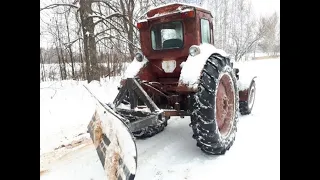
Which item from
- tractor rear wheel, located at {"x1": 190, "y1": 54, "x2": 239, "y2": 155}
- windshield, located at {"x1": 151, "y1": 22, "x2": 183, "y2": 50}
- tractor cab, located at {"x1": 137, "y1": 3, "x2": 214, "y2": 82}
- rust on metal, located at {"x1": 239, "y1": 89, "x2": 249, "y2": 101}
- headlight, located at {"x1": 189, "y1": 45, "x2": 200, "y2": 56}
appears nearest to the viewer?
tractor rear wheel, located at {"x1": 190, "y1": 54, "x2": 239, "y2": 155}

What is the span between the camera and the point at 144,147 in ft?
11.8

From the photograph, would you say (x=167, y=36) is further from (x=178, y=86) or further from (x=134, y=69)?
(x=178, y=86)

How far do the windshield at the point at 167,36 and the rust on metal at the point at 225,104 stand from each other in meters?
0.86

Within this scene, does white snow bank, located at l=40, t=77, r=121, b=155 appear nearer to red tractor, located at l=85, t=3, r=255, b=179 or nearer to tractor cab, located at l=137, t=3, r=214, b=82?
red tractor, located at l=85, t=3, r=255, b=179

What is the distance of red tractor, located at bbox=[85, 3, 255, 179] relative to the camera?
2.83 meters

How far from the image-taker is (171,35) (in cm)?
388

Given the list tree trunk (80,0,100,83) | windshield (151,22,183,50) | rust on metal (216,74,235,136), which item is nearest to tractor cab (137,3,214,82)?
windshield (151,22,183,50)


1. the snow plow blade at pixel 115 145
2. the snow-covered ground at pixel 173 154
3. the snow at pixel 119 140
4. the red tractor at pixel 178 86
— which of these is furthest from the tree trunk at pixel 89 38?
the snow at pixel 119 140

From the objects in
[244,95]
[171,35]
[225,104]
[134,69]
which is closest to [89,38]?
[134,69]

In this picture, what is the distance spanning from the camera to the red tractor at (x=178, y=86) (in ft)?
9.29
